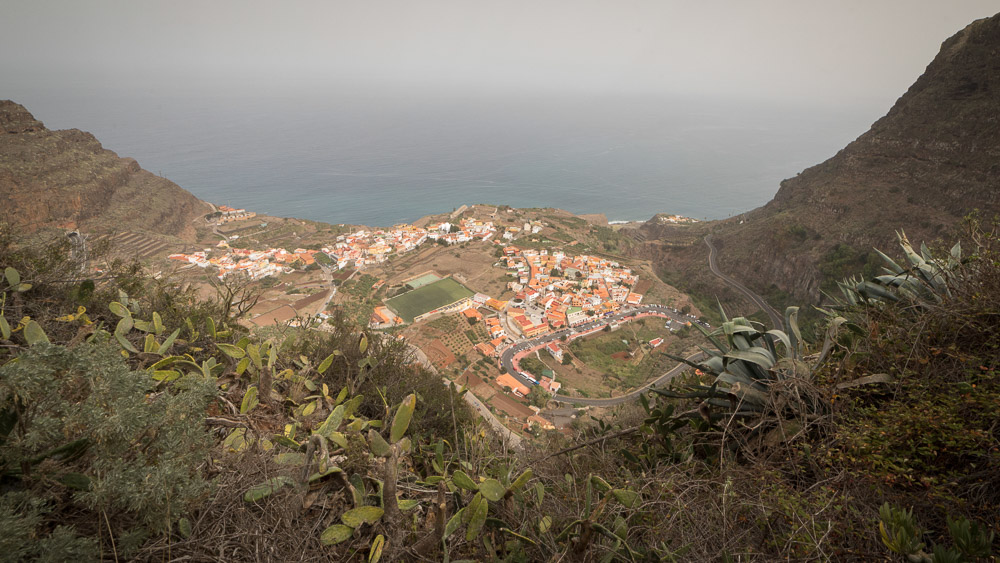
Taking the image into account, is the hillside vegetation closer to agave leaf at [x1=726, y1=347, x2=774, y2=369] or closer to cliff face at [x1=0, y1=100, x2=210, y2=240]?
agave leaf at [x1=726, y1=347, x2=774, y2=369]

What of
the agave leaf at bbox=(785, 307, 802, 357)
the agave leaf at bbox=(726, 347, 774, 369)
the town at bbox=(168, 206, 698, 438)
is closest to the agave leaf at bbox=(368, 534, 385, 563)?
the agave leaf at bbox=(726, 347, 774, 369)


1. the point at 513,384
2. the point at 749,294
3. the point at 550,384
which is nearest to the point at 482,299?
the point at 513,384

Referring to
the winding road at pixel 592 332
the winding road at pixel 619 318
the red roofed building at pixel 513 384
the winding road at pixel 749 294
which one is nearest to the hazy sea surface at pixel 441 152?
the winding road at pixel 749 294

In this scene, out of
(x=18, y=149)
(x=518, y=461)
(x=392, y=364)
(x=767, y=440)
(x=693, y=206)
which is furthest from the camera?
(x=693, y=206)

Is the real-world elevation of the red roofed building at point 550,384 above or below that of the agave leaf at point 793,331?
below

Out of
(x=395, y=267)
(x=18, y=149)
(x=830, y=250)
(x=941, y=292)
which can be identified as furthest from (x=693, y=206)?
(x=18, y=149)

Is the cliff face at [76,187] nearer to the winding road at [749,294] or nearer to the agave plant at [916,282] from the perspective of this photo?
the agave plant at [916,282]

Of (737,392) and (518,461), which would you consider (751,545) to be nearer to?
(737,392)
